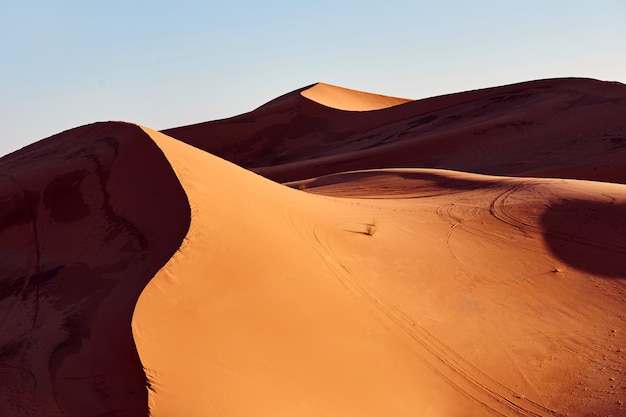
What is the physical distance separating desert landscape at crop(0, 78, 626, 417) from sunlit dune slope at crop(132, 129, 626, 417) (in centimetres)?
2

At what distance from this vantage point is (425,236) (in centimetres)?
773

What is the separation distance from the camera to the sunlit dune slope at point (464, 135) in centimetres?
1759

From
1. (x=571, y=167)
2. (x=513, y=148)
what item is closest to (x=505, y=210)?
(x=571, y=167)

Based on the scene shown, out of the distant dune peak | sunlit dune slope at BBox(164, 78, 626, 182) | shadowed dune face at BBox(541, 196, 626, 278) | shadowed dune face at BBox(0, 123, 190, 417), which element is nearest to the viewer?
shadowed dune face at BBox(0, 123, 190, 417)

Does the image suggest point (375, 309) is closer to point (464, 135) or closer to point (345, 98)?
point (464, 135)

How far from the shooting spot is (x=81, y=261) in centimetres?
579

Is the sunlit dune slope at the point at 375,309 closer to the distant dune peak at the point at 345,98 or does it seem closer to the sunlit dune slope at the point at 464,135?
the sunlit dune slope at the point at 464,135

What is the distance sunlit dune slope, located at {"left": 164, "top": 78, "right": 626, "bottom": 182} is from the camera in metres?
17.6

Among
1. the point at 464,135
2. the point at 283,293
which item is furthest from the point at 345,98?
the point at 283,293

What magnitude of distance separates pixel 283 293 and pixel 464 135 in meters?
16.4

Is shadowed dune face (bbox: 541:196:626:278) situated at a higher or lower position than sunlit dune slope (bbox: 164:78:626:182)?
lower

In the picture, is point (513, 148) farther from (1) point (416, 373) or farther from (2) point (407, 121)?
(1) point (416, 373)

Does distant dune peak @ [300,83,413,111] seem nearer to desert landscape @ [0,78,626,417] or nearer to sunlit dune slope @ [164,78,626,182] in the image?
sunlit dune slope @ [164,78,626,182]

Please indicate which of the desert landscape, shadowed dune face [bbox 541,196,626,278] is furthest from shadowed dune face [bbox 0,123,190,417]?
shadowed dune face [bbox 541,196,626,278]
